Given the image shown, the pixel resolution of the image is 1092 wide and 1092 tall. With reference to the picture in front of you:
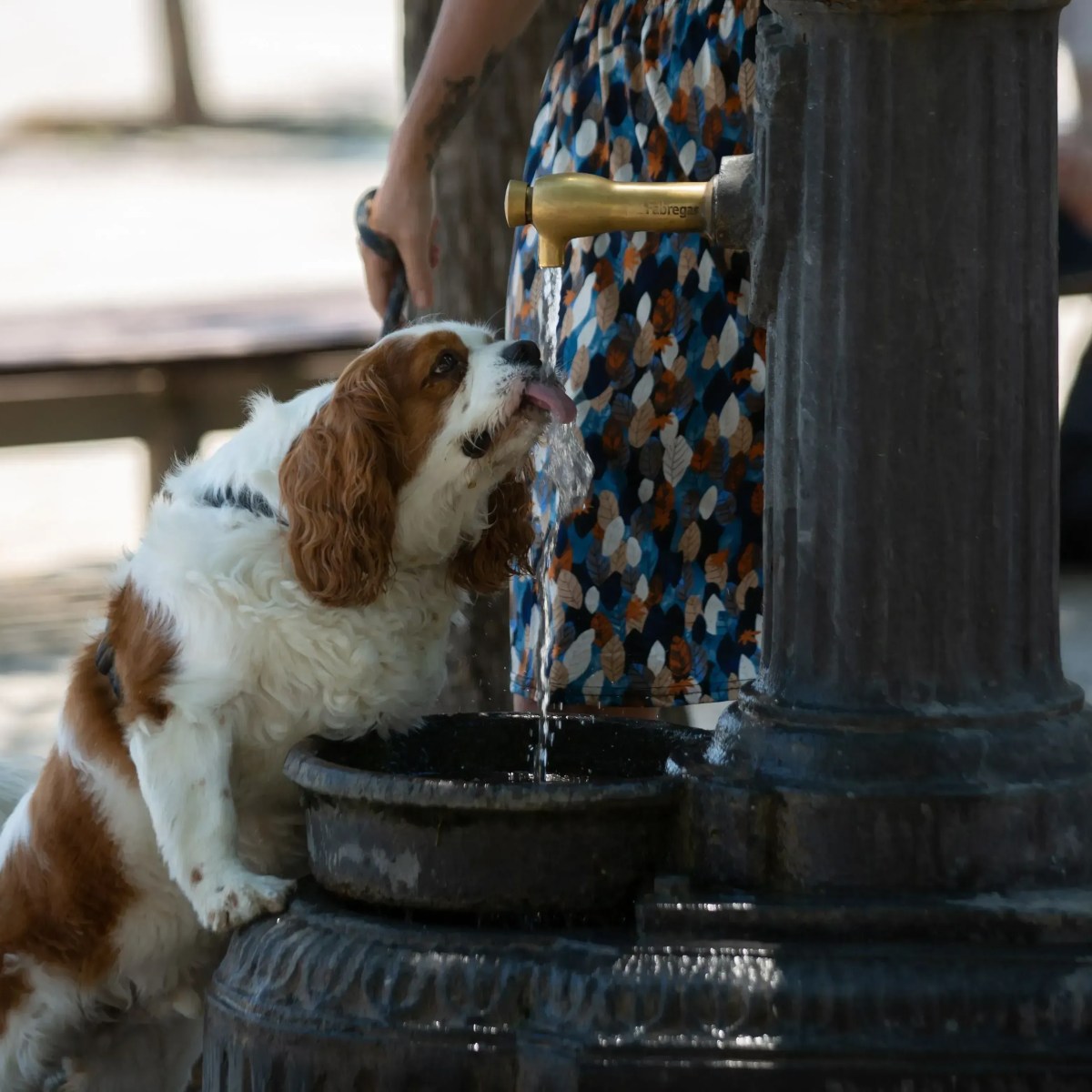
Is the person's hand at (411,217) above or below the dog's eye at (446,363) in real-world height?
above

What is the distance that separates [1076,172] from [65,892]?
1763 mm

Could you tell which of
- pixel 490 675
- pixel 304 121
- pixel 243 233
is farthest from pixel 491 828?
pixel 304 121

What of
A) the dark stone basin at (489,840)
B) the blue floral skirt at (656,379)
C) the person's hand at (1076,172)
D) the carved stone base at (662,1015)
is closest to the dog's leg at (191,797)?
the dark stone basin at (489,840)

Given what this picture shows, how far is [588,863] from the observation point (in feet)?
7.98

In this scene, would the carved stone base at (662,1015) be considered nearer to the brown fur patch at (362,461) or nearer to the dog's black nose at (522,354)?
the brown fur patch at (362,461)

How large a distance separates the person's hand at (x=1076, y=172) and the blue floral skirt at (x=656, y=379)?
70 centimetres

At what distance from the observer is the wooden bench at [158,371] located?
701 centimetres

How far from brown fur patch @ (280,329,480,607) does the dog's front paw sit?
0.43m

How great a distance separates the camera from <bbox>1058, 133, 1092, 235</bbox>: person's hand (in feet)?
7.84

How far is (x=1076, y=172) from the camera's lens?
7.93 ft

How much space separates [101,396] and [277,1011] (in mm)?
5074

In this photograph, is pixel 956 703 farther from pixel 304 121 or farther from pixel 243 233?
pixel 304 121

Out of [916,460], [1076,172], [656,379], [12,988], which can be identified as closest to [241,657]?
[12,988]

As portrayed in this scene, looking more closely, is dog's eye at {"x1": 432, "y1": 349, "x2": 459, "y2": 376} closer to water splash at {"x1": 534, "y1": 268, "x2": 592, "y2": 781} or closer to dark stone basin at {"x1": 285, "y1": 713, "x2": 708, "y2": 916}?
water splash at {"x1": 534, "y1": 268, "x2": 592, "y2": 781}
